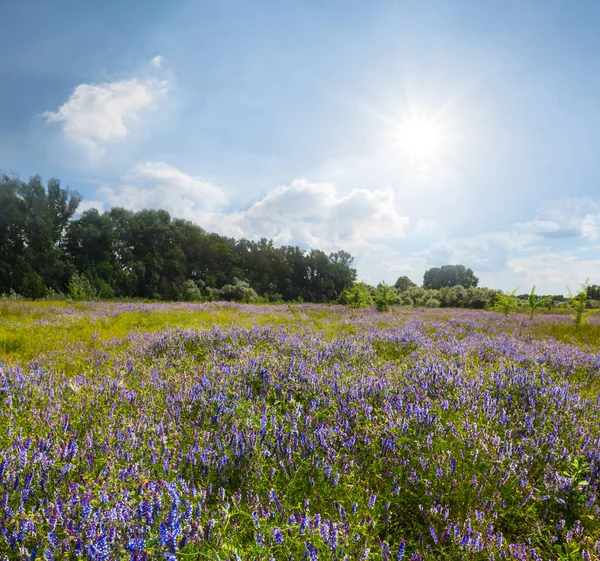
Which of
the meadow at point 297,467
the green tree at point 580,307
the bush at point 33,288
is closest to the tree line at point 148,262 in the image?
the bush at point 33,288

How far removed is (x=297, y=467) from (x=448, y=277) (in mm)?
105779

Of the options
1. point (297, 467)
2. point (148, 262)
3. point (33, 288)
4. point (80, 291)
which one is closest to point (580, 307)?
point (297, 467)

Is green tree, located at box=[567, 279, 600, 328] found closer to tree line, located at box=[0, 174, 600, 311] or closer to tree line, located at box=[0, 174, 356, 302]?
tree line, located at box=[0, 174, 600, 311]

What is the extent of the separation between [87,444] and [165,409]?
2.32 feet

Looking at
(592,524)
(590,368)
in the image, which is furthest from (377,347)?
(592,524)

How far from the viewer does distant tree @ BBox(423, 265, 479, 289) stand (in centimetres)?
9516

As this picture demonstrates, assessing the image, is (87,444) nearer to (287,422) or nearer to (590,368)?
(287,422)

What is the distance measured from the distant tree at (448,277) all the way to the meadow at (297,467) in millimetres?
97786

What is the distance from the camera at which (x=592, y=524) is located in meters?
1.72

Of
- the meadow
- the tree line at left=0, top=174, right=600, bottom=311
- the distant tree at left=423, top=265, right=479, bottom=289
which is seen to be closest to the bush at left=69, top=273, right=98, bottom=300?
the tree line at left=0, top=174, right=600, bottom=311

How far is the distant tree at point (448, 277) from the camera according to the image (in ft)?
312

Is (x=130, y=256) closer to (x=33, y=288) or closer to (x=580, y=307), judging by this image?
(x=33, y=288)

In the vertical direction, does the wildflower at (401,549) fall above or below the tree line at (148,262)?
below

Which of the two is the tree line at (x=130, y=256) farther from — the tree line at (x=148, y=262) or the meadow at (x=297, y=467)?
the meadow at (x=297, y=467)
